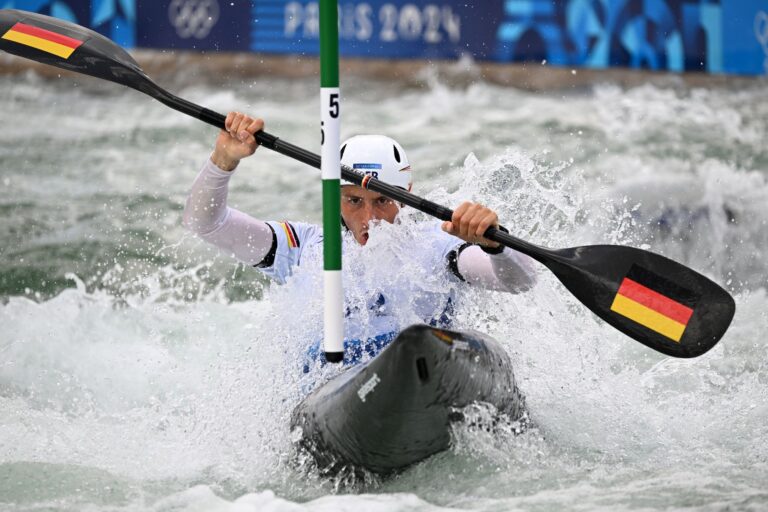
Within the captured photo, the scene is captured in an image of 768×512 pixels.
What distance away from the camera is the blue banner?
973cm

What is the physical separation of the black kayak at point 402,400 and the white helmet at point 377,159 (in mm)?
763

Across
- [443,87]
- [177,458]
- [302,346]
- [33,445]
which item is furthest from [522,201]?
[443,87]

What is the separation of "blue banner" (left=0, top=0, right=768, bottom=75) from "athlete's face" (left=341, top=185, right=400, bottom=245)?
232 inches

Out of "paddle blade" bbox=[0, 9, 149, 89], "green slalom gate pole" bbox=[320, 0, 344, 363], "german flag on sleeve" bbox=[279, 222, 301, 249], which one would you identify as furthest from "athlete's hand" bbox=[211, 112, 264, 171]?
"paddle blade" bbox=[0, 9, 149, 89]

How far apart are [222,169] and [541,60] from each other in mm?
7142

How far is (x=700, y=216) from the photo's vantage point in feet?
30.8

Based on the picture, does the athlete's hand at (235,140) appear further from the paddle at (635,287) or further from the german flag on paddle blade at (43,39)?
the german flag on paddle blade at (43,39)

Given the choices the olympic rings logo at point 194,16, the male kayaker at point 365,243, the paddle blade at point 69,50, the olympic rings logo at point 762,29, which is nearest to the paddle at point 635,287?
the male kayaker at point 365,243

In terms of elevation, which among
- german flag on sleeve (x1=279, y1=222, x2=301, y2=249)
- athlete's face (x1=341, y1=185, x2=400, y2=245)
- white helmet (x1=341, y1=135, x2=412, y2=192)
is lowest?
german flag on sleeve (x1=279, y1=222, x2=301, y2=249)

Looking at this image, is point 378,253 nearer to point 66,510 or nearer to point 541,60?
point 66,510

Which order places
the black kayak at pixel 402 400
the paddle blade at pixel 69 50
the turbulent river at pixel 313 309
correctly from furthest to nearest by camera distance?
the paddle blade at pixel 69 50, the turbulent river at pixel 313 309, the black kayak at pixel 402 400

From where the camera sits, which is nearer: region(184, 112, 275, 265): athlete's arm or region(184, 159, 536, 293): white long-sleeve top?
region(184, 159, 536, 293): white long-sleeve top

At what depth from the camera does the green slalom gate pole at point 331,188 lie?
3.53 metres

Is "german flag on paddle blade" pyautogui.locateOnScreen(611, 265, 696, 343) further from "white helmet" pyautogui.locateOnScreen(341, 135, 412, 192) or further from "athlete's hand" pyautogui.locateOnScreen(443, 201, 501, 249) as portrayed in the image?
"white helmet" pyautogui.locateOnScreen(341, 135, 412, 192)
